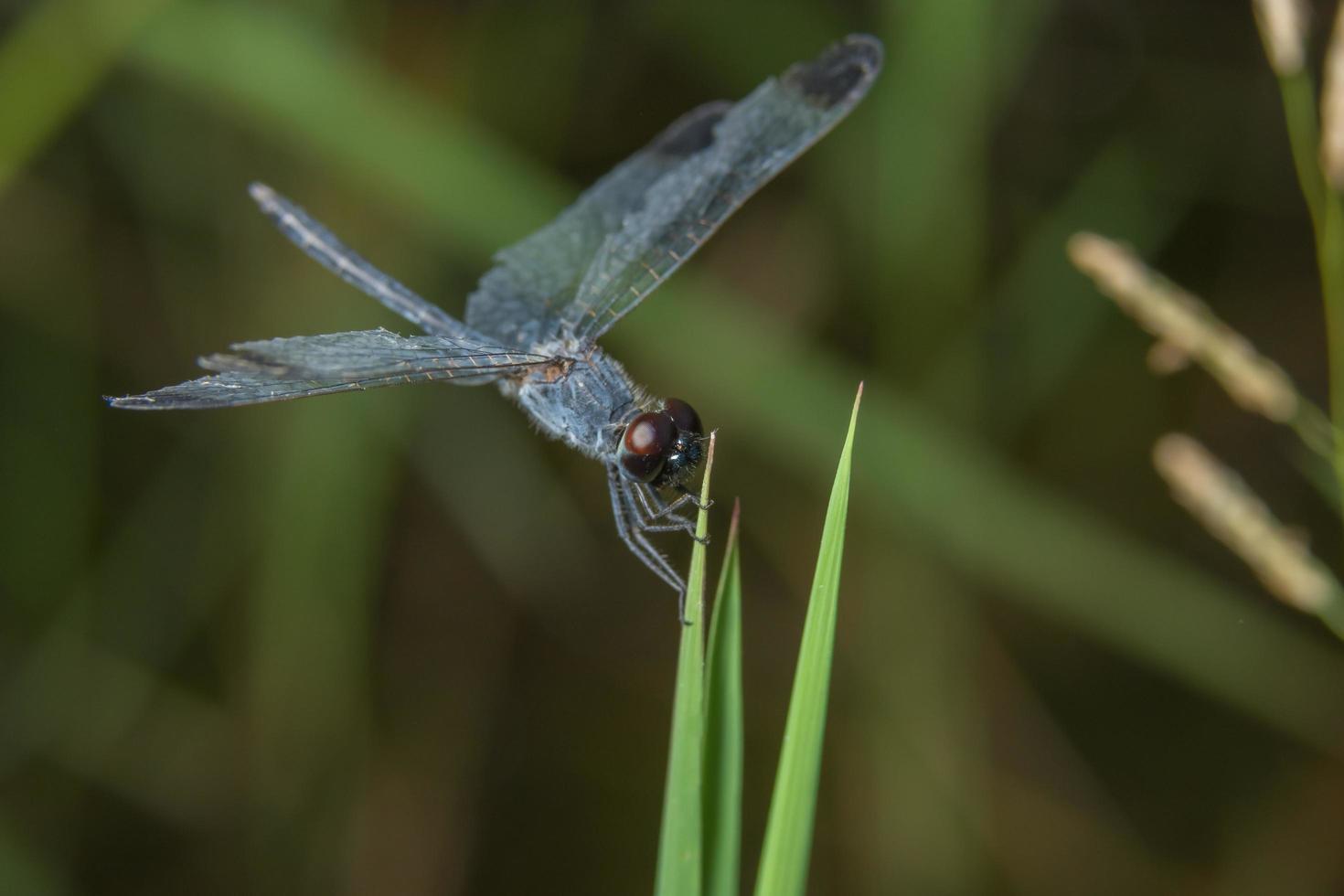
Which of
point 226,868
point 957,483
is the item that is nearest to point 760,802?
point 957,483

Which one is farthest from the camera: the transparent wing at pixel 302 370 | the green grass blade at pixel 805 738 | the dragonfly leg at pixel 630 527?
the dragonfly leg at pixel 630 527

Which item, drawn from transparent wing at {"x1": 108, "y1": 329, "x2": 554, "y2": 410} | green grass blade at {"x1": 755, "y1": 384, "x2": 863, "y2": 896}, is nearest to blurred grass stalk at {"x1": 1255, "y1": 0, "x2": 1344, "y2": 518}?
green grass blade at {"x1": 755, "y1": 384, "x2": 863, "y2": 896}

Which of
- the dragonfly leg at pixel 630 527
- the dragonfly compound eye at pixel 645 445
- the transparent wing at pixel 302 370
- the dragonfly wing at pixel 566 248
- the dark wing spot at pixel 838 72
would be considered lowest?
the transparent wing at pixel 302 370

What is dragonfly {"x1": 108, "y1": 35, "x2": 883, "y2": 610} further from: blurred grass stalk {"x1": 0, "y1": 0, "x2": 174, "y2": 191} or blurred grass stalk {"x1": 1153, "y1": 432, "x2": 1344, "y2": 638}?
blurred grass stalk {"x1": 1153, "y1": 432, "x2": 1344, "y2": 638}

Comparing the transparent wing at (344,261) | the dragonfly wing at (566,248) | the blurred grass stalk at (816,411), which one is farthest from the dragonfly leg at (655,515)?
the blurred grass stalk at (816,411)

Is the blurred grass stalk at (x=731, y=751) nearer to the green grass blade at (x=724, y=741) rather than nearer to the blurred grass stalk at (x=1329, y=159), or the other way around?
the green grass blade at (x=724, y=741)

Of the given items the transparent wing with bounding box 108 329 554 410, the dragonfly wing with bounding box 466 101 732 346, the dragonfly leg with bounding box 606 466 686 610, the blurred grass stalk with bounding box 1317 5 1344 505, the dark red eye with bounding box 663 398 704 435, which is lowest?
the transparent wing with bounding box 108 329 554 410

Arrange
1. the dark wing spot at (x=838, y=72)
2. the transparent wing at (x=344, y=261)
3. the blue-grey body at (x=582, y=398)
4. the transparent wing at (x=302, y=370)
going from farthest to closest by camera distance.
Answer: the transparent wing at (x=344, y=261)
the dark wing spot at (x=838, y=72)
the blue-grey body at (x=582, y=398)
the transparent wing at (x=302, y=370)

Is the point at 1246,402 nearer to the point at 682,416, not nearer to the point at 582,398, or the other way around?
the point at 682,416
